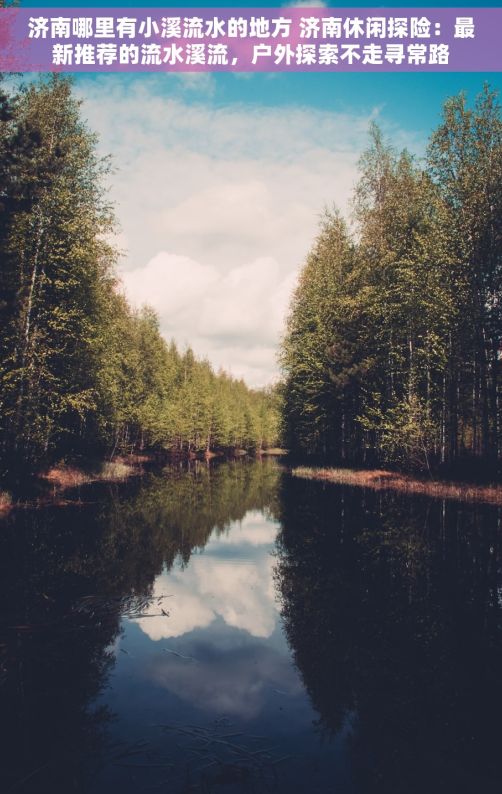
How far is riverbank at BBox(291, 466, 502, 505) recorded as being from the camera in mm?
20578

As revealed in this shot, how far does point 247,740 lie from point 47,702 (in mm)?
2329

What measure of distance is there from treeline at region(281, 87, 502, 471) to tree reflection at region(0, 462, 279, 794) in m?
13.2

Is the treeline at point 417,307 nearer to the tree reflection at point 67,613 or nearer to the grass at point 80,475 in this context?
the tree reflection at point 67,613

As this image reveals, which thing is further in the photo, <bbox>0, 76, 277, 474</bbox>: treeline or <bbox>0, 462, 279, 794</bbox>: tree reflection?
<bbox>0, 76, 277, 474</bbox>: treeline

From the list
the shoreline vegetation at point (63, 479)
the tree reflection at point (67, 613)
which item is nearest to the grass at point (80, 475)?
the shoreline vegetation at point (63, 479)

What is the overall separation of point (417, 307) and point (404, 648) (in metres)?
21.9

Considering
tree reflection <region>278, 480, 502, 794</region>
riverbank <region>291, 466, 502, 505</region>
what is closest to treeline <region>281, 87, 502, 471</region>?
riverbank <region>291, 466, 502, 505</region>

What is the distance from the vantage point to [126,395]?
132ft

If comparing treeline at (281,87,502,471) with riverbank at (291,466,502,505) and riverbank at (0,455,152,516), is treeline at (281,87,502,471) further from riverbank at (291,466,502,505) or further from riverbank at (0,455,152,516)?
riverbank at (0,455,152,516)

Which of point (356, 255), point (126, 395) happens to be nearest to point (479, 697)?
point (356, 255)

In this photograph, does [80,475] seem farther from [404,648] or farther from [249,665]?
[404,648]

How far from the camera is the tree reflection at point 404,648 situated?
443 cm

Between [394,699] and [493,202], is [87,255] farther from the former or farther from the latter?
[394,699]

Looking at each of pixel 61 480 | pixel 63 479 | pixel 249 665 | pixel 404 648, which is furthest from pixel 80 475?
pixel 404 648
